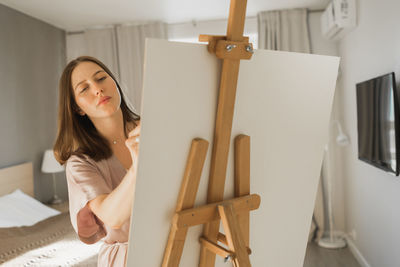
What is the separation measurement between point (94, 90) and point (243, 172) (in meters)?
0.52

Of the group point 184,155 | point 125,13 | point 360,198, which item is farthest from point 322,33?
point 184,155

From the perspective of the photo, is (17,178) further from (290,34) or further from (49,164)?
(290,34)

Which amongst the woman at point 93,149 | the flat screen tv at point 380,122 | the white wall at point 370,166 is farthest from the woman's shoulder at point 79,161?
the white wall at point 370,166

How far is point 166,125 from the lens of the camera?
86cm

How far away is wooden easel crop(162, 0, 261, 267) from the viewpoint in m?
0.91

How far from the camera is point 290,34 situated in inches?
154

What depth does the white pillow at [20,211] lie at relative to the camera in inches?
106

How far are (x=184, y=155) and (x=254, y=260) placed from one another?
1.64ft

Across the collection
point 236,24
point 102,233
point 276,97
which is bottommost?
point 102,233

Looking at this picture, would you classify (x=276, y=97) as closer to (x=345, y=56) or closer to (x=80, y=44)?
(x=345, y=56)

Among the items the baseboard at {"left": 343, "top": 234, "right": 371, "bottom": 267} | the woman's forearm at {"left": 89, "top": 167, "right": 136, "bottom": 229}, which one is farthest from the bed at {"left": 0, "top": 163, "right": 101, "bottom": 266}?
the baseboard at {"left": 343, "top": 234, "right": 371, "bottom": 267}

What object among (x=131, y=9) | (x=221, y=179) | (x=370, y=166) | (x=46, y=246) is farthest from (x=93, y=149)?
(x=131, y=9)

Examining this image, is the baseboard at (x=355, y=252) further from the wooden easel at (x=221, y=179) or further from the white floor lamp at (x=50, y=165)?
the white floor lamp at (x=50, y=165)

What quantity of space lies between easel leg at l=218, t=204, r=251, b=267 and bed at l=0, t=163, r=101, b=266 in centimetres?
150
